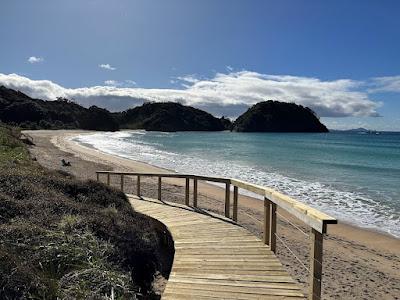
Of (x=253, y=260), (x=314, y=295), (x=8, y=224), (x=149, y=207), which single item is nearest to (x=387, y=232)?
(x=149, y=207)

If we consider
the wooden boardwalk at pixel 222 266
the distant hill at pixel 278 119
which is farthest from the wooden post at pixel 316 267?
the distant hill at pixel 278 119

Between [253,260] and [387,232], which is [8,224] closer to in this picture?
[253,260]

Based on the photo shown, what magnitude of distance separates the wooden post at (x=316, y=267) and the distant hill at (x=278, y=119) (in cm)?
16785

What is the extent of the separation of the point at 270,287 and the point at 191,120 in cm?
18819

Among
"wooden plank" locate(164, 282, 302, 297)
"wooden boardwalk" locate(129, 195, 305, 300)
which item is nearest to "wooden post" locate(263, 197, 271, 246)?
"wooden boardwalk" locate(129, 195, 305, 300)

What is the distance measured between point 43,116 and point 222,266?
119 meters

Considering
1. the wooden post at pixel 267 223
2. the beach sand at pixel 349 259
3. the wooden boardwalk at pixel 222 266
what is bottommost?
the beach sand at pixel 349 259

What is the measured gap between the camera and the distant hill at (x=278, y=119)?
170 m

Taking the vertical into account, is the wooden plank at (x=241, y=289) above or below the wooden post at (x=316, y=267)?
below

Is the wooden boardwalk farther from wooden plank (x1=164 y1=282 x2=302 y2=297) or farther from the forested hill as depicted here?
the forested hill

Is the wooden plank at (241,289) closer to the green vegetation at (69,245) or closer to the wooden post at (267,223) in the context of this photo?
the green vegetation at (69,245)

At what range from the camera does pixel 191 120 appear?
191750 millimetres

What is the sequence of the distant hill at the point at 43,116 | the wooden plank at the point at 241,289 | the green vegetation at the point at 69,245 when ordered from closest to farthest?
the green vegetation at the point at 69,245 → the wooden plank at the point at 241,289 → the distant hill at the point at 43,116

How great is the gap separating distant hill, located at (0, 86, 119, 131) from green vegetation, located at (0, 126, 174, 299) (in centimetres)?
9103
